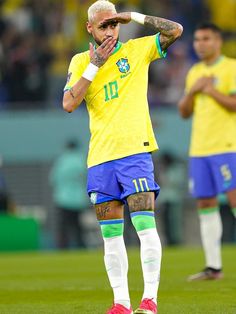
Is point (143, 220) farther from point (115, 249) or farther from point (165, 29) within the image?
point (165, 29)

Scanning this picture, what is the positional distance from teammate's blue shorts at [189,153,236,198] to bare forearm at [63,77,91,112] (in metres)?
4.04

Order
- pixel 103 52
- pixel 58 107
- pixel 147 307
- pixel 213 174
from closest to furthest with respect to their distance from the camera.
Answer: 1. pixel 147 307
2. pixel 103 52
3. pixel 213 174
4. pixel 58 107

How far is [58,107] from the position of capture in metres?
22.4

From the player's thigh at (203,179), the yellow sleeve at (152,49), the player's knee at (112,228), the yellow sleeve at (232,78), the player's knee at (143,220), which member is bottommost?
the player's thigh at (203,179)

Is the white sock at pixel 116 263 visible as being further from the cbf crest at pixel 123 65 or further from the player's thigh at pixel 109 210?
the cbf crest at pixel 123 65

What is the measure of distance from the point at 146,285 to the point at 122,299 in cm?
28

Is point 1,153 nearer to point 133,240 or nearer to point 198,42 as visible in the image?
point 133,240

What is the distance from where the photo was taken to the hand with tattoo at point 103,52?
7766 mm

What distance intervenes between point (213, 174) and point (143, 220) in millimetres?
4034

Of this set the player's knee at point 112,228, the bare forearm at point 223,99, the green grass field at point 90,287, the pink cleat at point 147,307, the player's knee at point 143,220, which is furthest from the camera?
the bare forearm at point 223,99

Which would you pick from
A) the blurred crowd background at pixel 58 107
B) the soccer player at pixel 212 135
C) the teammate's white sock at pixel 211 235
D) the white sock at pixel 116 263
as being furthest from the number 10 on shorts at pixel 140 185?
the blurred crowd background at pixel 58 107

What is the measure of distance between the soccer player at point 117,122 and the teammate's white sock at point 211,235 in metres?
3.84

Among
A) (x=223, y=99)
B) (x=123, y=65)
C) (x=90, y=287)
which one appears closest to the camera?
(x=123, y=65)

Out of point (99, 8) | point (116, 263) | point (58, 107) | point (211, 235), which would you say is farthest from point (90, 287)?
point (58, 107)
